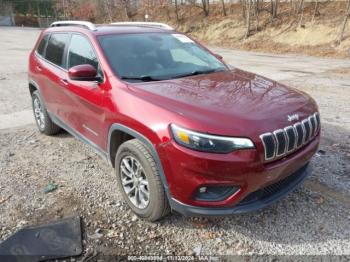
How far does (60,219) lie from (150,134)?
1.33 metres

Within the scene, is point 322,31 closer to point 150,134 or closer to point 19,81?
point 19,81

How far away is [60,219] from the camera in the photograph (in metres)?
3.22

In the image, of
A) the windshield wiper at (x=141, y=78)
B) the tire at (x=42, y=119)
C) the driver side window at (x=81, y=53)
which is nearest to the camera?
the windshield wiper at (x=141, y=78)

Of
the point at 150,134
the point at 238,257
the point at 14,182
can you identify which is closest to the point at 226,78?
the point at 150,134

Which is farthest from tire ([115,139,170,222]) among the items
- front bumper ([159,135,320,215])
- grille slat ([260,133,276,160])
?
grille slat ([260,133,276,160])

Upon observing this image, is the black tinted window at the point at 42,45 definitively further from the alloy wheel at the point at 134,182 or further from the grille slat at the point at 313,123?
the grille slat at the point at 313,123

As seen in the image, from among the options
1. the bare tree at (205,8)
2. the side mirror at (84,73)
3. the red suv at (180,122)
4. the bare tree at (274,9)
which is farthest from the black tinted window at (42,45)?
the bare tree at (205,8)

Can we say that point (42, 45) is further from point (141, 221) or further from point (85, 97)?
point (141, 221)

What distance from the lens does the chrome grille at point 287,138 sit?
2557 millimetres

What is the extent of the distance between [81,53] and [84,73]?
0.69m

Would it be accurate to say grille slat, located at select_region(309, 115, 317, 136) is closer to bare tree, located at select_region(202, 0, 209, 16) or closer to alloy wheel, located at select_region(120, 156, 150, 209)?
alloy wheel, located at select_region(120, 156, 150, 209)

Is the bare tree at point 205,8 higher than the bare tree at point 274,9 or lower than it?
higher

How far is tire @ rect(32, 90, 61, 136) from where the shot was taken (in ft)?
16.6

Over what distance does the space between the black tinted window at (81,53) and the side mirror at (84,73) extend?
0.16m
